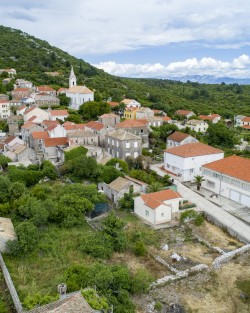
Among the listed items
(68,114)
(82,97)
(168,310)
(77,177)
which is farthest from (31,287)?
(82,97)

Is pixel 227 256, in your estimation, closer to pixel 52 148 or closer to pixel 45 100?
pixel 52 148

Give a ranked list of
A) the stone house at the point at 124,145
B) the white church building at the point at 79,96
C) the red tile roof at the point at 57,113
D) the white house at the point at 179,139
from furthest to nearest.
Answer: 1. the white church building at the point at 79,96
2. the red tile roof at the point at 57,113
3. the white house at the point at 179,139
4. the stone house at the point at 124,145

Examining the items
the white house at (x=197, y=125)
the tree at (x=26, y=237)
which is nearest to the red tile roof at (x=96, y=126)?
the white house at (x=197, y=125)

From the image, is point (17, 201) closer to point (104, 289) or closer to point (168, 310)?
point (104, 289)

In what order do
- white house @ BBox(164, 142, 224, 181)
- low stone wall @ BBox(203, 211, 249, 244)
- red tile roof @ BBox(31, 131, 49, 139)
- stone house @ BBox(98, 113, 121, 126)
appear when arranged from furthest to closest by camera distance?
stone house @ BBox(98, 113, 121, 126) < red tile roof @ BBox(31, 131, 49, 139) < white house @ BBox(164, 142, 224, 181) < low stone wall @ BBox(203, 211, 249, 244)

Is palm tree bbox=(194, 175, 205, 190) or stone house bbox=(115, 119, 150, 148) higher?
stone house bbox=(115, 119, 150, 148)

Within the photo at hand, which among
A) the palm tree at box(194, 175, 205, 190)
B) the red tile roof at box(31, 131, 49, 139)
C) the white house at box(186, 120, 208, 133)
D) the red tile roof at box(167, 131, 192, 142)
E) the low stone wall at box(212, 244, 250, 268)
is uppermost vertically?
the red tile roof at box(31, 131, 49, 139)

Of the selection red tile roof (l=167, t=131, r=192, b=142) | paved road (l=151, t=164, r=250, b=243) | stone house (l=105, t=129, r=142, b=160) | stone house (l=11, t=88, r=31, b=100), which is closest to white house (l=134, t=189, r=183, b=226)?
paved road (l=151, t=164, r=250, b=243)

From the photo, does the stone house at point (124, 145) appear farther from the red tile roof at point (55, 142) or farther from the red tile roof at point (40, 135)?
the red tile roof at point (40, 135)

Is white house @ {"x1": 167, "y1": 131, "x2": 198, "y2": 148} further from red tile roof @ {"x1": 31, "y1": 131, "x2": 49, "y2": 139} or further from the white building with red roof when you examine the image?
the white building with red roof
